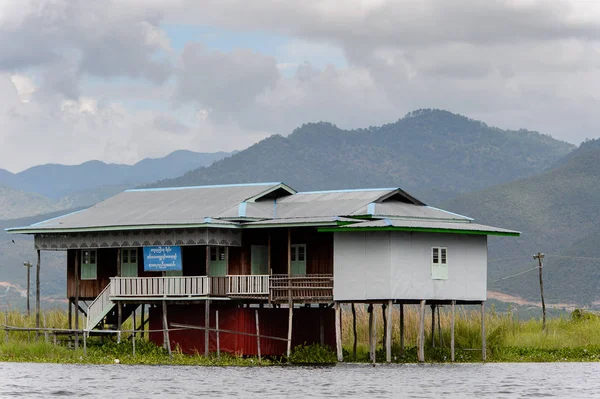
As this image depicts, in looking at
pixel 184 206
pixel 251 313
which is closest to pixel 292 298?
pixel 251 313

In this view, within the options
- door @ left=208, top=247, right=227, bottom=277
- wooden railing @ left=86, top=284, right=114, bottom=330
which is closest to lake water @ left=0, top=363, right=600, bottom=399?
wooden railing @ left=86, top=284, right=114, bottom=330

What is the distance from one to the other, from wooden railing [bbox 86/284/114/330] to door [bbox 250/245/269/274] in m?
6.32

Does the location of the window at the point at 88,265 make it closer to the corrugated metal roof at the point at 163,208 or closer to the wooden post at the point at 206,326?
the corrugated metal roof at the point at 163,208

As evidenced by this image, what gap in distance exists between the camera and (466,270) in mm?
52688

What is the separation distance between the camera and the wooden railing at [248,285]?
52.1 m

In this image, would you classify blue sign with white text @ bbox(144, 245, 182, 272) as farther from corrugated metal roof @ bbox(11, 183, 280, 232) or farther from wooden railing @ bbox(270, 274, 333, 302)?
wooden railing @ bbox(270, 274, 333, 302)

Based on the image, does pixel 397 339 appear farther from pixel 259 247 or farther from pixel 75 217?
pixel 75 217

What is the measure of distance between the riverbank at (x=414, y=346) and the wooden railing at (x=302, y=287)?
8.19ft

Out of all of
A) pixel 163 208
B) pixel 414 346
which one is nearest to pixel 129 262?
pixel 163 208

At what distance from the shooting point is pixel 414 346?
58875 millimetres

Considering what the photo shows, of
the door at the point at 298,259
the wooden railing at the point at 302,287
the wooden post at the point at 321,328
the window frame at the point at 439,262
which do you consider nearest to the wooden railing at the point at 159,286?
the wooden railing at the point at 302,287

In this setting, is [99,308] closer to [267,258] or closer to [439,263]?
[267,258]

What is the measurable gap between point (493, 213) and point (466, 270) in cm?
13544

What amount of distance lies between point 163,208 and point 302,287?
7.66 metres
